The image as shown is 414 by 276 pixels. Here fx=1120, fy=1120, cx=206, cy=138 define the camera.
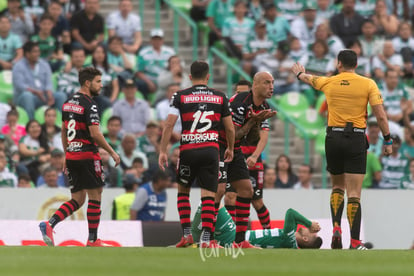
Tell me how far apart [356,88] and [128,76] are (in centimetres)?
916

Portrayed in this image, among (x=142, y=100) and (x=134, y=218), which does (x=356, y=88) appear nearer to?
(x=134, y=218)

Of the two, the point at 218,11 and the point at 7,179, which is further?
the point at 218,11

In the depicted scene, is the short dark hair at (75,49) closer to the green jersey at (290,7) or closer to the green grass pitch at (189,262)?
the green jersey at (290,7)

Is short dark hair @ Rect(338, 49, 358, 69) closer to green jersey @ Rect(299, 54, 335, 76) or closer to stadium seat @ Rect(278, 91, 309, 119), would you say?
stadium seat @ Rect(278, 91, 309, 119)

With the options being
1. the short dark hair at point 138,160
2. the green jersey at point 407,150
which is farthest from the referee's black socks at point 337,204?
the green jersey at point 407,150

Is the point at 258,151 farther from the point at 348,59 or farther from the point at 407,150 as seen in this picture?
the point at 407,150

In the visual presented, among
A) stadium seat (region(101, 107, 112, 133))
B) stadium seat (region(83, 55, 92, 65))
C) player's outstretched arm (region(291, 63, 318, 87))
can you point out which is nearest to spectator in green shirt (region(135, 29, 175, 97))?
stadium seat (region(83, 55, 92, 65))

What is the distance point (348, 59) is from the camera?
1445cm

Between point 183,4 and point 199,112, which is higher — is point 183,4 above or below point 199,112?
above

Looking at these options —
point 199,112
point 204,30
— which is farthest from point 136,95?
point 199,112

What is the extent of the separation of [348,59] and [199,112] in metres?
2.17

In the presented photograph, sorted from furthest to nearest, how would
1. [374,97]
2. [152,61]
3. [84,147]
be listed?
[152,61] → [84,147] → [374,97]

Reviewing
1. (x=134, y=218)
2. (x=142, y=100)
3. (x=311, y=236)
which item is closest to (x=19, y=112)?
(x=142, y=100)

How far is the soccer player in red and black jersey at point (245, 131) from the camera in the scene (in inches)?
579
